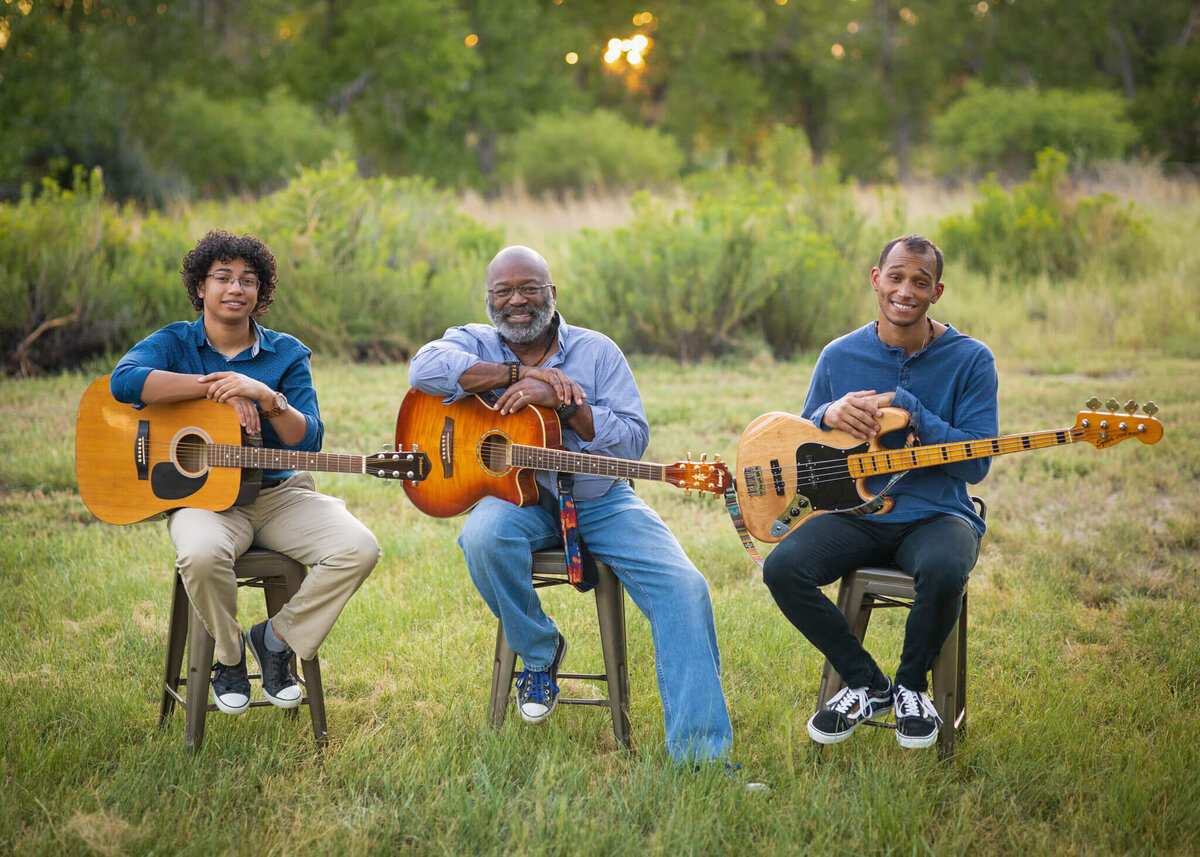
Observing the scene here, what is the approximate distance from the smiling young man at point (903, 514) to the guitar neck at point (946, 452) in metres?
0.09

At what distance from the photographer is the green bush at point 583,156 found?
24.8 metres

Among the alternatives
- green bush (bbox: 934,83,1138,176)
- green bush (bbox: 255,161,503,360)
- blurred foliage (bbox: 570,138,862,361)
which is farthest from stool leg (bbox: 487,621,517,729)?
green bush (bbox: 934,83,1138,176)

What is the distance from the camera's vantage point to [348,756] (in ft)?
10.7

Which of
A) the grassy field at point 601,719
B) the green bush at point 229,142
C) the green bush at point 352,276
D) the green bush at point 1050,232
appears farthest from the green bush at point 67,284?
the green bush at point 229,142

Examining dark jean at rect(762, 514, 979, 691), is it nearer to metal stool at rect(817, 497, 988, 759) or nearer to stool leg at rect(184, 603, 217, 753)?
metal stool at rect(817, 497, 988, 759)

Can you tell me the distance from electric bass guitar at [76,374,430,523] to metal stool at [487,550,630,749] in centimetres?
61

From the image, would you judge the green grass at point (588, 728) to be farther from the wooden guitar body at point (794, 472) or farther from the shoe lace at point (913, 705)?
the wooden guitar body at point (794, 472)

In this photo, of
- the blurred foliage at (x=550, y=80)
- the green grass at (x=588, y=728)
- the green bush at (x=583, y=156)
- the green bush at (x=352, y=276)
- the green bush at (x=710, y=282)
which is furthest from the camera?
the green bush at (x=583, y=156)

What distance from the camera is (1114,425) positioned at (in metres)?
3.11

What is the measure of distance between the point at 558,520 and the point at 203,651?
1.24 m

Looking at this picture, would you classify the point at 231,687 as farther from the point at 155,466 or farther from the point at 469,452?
the point at 469,452

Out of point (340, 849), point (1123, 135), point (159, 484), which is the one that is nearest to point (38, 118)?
point (159, 484)

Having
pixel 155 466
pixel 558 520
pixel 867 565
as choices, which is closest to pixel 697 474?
pixel 558 520

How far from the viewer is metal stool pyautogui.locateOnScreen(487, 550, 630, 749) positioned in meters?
3.32
